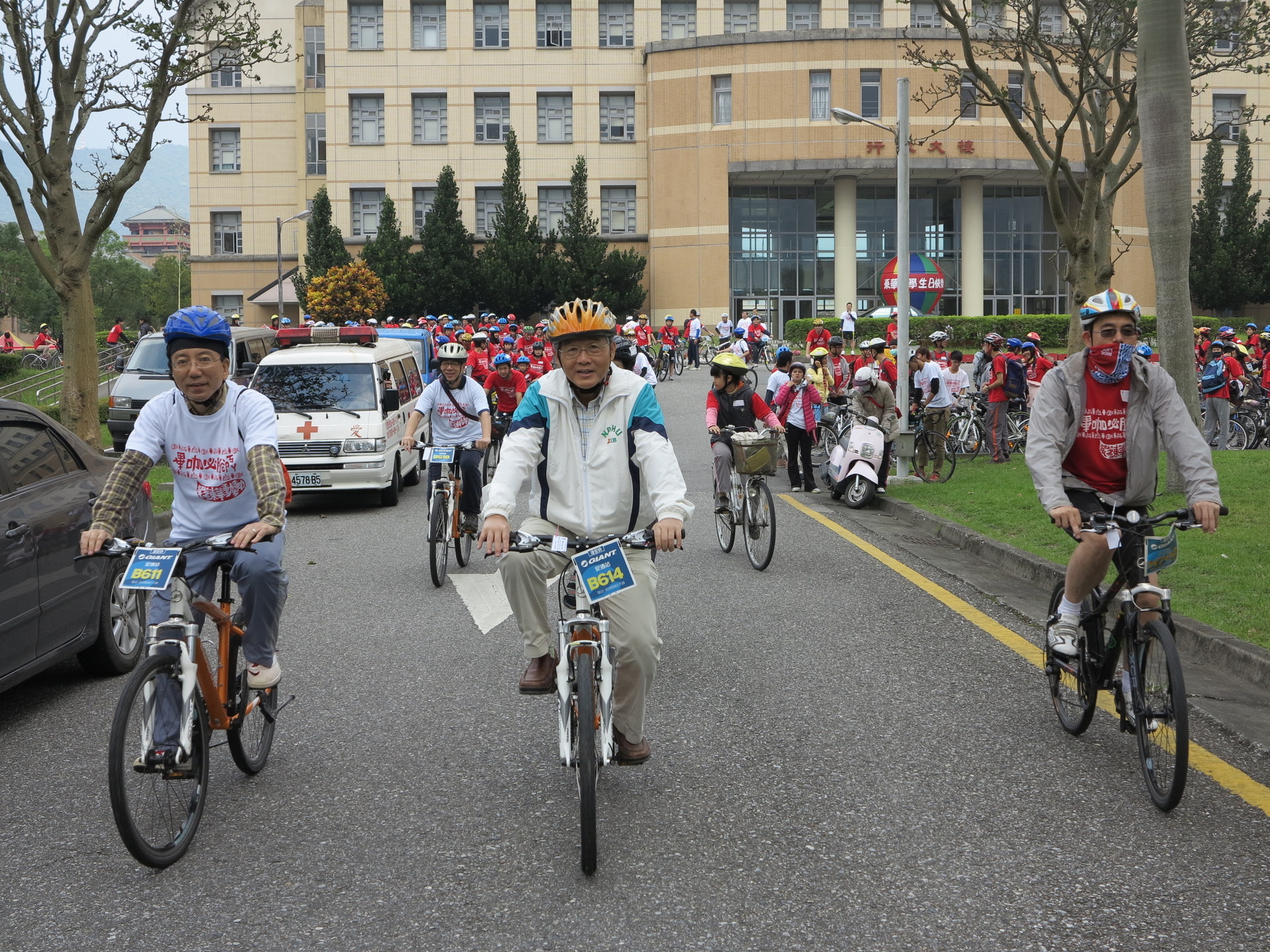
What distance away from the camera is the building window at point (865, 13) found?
58.2 meters

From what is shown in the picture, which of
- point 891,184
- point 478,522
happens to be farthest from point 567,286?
point 478,522

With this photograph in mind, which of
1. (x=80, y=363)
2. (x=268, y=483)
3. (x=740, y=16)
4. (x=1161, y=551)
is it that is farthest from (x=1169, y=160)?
(x=740, y=16)

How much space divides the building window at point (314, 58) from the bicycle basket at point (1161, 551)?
6478 cm

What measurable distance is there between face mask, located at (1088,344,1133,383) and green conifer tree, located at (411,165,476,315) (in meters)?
50.7

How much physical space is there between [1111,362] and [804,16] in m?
56.9

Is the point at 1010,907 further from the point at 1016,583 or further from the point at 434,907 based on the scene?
the point at 1016,583

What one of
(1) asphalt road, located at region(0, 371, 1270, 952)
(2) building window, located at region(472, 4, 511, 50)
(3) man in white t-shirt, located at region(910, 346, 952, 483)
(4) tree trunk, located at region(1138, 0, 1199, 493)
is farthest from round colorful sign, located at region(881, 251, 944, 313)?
(2) building window, located at region(472, 4, 511, 50)

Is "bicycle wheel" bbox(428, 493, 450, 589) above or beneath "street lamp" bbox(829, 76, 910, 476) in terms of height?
beneath

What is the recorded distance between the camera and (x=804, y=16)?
58531 millimetres

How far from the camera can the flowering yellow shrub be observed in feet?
159

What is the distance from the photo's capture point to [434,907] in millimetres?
4008

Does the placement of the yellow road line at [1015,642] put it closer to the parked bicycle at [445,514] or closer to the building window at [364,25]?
the parked bicycle at [445,514]

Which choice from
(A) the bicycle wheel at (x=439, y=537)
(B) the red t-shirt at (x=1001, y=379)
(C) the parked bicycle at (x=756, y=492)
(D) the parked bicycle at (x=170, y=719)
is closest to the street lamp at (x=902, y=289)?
(B) the red t-shirt at (x=1001, y=379)

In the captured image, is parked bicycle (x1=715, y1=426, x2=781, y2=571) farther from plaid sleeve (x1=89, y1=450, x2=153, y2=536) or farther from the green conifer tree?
the green conifer tree
